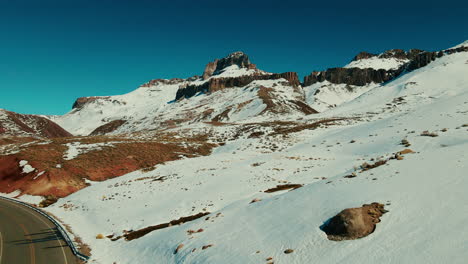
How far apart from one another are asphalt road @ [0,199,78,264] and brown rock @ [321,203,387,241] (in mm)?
18520

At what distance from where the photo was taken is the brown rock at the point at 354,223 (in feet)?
40.0

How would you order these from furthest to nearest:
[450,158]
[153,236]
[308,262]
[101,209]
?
[101,209]
[153,236]
[450,158]
[308,262]

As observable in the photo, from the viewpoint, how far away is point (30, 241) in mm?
22984

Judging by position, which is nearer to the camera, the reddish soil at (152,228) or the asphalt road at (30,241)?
the asphalt road at (30,241)

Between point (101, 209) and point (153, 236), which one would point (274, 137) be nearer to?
point (101, 209)

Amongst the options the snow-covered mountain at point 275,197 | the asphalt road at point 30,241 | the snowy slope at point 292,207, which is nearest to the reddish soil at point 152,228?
the snow-covered mountain at point 275,197

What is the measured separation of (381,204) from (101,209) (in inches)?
1202

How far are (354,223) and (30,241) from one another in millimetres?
26059

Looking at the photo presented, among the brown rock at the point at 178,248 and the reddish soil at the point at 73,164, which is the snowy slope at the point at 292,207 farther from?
the reddish soil at the point at 73,164

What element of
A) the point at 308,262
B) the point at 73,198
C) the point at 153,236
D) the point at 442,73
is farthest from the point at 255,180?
the point at 442,73

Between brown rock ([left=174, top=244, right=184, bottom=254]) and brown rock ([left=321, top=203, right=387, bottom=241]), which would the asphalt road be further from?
brown rock ([left=321, top=203, right=387, bottom=241])

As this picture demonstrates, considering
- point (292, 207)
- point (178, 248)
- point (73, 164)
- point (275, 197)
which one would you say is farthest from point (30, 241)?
point (73, 164)

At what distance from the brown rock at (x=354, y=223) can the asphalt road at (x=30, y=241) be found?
60.8 feet

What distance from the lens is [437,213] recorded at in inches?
455
